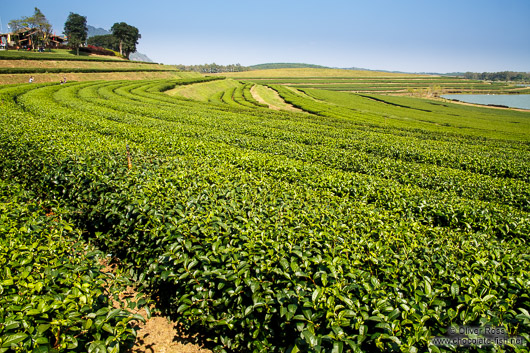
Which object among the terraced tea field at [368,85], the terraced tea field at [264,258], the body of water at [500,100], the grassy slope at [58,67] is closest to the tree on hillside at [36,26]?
the grassy slope at [58,67]

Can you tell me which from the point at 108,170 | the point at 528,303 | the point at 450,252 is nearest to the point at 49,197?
the point at 108,170

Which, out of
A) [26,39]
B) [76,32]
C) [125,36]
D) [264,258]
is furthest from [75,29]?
[264,258]

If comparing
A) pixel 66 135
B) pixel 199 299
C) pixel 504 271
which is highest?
pixel 66 135

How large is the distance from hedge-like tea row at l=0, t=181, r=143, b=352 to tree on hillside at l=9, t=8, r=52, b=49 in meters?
107

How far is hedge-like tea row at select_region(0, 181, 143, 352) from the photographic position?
278cm

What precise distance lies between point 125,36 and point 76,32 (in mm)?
21853

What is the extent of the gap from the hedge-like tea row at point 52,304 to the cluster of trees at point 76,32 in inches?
4185

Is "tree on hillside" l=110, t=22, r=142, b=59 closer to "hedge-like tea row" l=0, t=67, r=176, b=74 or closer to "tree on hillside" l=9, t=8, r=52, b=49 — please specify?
"tree on hillside" l=9, t=8, r=52, b=49

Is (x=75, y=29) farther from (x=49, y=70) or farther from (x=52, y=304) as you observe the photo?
(x=52, y=304)

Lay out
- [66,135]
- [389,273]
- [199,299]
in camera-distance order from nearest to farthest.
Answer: [389,273] < [199,299] < [66,135]

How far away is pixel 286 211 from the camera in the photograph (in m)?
5.55

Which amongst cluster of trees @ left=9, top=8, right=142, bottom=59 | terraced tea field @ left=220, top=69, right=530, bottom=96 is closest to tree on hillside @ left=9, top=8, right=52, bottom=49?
cluster of trees @ left=9, top=8, right=142, bottom=59

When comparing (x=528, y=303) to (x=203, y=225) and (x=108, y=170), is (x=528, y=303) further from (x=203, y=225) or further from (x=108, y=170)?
(x=108, y=170)

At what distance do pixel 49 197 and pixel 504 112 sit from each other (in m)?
108
